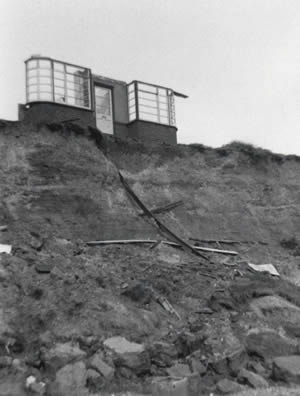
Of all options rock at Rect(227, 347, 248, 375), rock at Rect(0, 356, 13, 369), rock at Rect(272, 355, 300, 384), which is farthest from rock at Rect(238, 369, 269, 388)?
rock at Rect(0, 356, 13, 369)

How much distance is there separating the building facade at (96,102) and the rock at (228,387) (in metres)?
11.1

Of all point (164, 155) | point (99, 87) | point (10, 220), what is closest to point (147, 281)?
point (10, 220)

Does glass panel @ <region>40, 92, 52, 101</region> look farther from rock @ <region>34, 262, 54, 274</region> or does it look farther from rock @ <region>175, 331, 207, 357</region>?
rock @ <region>175, 331, 207, 357</region>

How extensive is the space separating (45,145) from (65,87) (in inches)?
121

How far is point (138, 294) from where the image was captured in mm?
11289

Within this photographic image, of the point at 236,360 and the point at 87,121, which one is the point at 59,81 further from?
the point at 236,360

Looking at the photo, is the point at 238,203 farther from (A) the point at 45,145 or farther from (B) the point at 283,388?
(B) the point at 283,388

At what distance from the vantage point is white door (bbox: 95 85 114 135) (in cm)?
2002

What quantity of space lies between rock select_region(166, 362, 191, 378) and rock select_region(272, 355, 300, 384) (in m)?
1.62

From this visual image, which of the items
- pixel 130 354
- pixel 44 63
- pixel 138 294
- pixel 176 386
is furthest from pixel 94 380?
pixel 44 63

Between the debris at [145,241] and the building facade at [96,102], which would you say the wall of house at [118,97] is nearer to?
the building facade at [96,102]

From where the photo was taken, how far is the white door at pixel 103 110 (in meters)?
20.0

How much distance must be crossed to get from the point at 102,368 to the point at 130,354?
682 mm

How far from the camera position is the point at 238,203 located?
2005 cm
